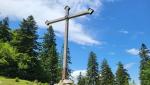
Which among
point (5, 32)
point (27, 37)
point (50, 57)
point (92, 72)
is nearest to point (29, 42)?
point (27, 37)

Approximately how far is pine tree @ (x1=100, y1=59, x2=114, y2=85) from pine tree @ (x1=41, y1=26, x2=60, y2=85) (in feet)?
84.3

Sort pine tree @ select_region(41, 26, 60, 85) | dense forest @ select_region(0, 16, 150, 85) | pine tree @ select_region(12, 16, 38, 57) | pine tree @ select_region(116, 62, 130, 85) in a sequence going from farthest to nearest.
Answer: pine tree @ select_region(116, 62, 130, 85) → pine tree @ select_region(41, 26, 60, 85) → pine tree @ select_region(12, 16, 38, 57) → dense forest @ select_region(0, 16, 150, 85)

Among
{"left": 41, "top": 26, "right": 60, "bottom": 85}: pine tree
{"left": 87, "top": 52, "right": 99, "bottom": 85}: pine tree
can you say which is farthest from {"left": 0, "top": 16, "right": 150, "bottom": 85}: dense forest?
{"left": 87, "top": 52, "right": 99, "bottom": 85}: pine tree

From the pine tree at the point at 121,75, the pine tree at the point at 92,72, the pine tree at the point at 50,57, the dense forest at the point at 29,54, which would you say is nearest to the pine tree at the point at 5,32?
the dense forest at the point at 29,54

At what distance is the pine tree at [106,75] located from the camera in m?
115

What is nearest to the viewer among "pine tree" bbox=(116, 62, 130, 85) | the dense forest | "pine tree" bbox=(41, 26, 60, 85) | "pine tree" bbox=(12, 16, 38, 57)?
the dense forest

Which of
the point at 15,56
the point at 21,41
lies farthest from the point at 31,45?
the point at 15,56

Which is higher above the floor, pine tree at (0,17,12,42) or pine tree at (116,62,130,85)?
pine tree at (0,17,12,42)

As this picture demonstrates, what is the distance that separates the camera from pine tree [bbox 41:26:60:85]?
89850 millimetres

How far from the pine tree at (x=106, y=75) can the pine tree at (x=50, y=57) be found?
2571 centimetres

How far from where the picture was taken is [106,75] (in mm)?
115312

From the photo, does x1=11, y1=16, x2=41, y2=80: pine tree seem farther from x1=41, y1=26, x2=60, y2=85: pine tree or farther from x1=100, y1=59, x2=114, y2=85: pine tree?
x1=100, y1=59, x2=114, y2=85: pine tree

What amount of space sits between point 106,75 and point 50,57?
30.3m

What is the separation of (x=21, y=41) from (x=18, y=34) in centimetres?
172
